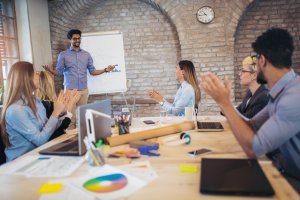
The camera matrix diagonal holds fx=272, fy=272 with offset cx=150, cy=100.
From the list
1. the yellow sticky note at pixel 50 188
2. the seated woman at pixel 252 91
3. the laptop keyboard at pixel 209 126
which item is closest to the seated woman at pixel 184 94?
the seated woman at pixel 252 91

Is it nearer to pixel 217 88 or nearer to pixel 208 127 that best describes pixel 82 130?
pixel 217 88

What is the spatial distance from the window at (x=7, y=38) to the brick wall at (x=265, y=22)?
3657 millimetres

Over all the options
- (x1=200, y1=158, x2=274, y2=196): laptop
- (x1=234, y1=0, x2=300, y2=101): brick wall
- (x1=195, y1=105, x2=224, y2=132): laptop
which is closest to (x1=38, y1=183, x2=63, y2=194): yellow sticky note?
(x1=200, y1=158, x2=274, y2=196): laptop

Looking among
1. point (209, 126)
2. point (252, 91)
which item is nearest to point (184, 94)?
point (252, 91)

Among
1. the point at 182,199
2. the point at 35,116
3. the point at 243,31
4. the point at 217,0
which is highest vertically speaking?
→ the point at 217,0

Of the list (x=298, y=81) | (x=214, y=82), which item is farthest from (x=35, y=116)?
(x=298, y=81)

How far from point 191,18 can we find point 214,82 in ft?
10.9

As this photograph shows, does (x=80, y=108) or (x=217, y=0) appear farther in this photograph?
(x=217, y=0)

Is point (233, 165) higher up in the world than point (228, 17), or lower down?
lower down

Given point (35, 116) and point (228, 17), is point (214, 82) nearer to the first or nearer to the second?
point (35, 116)

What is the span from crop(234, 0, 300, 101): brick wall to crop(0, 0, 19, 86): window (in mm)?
3657

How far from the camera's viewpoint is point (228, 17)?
434 cm

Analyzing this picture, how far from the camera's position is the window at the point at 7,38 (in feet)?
13.1

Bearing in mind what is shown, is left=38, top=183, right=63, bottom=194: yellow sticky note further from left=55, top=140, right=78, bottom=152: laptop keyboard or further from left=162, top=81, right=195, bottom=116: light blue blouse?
left=162, top=81, right=195, bottom=116: light blue blouse
